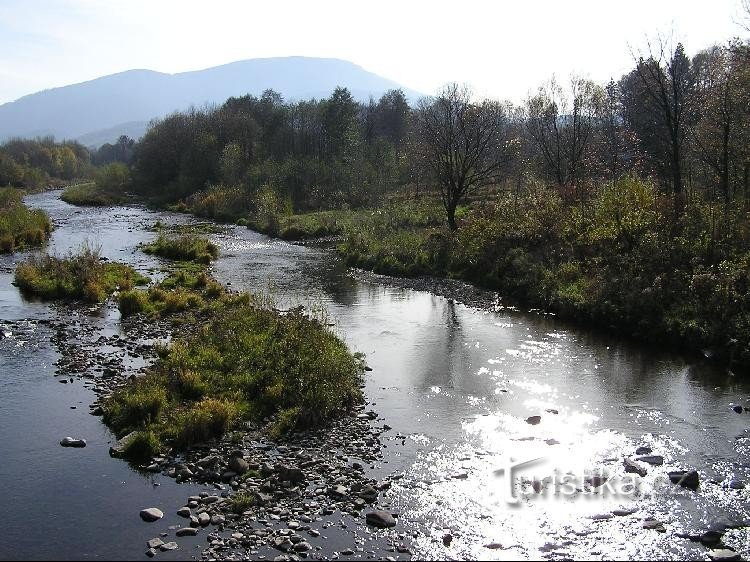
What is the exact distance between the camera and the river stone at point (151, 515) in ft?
35.2

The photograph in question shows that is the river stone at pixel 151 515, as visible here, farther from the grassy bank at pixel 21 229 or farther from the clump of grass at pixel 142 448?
the grassy bank at pixel 21 229

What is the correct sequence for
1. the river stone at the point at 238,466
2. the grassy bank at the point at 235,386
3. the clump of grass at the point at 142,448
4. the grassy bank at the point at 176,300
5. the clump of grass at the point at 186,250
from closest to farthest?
the river stone at the point at 238,466
the clump of grass at the point at 142,448
the grassy bank at the point at 235,386
the grassy bank at the point at 176,300
the clump of grass at the point at 186,250

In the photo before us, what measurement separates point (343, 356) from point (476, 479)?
6909 mm

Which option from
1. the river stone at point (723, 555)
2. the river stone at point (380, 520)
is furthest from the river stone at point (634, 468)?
the river stone at point (380, 520)

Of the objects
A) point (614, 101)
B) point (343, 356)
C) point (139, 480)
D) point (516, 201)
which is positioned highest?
point (614, 101)

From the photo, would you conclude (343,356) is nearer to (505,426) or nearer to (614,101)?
(505,426)

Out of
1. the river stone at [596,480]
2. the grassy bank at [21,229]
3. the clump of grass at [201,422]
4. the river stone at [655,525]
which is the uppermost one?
the grassy bank at [21,229]

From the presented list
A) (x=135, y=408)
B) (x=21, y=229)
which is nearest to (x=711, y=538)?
(x=135, y=408)

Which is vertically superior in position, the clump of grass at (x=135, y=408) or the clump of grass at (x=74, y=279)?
the clump of grass at (x=74, y=279)

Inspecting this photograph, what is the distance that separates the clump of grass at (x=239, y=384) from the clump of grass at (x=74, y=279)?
1093cm

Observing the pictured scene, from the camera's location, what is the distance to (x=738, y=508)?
444 inches

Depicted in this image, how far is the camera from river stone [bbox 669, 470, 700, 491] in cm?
1202

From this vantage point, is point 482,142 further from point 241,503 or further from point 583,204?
point 241,503

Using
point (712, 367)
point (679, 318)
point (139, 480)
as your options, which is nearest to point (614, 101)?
point (679, 318)
